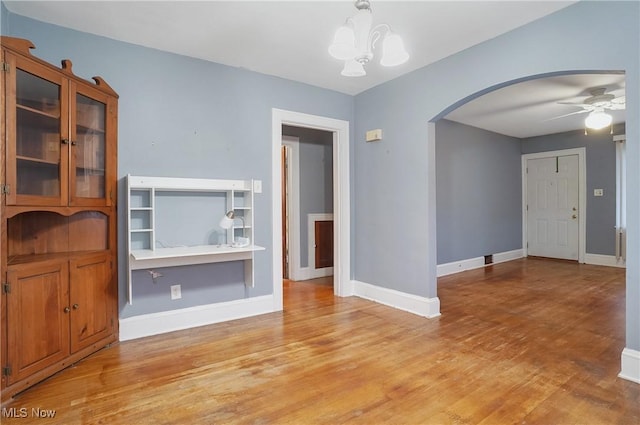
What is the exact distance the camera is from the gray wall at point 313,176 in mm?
5027

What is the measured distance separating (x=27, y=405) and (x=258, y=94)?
295cm

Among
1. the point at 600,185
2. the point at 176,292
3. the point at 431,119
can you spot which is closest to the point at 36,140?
the point at 176,292

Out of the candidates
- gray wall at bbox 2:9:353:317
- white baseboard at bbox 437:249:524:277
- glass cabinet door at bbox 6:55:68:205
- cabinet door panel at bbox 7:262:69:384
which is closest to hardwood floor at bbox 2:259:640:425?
cabinet door panel at bbox 7:262:69:384

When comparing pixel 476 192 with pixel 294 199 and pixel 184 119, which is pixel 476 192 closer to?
pixel 294 199

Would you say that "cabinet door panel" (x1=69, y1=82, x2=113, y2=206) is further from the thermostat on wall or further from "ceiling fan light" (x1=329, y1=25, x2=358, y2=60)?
the thermostat on wall

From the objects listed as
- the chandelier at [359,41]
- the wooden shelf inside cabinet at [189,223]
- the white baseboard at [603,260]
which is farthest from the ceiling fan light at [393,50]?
the white baseboard at [603,260]

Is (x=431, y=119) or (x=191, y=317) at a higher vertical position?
(x=431, y=119)

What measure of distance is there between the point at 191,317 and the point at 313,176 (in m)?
2.83

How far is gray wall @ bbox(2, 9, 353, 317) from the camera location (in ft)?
8.68

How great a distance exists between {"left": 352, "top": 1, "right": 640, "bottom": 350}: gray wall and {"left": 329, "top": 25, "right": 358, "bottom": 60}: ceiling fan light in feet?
5.16

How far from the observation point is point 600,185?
5.87 meters

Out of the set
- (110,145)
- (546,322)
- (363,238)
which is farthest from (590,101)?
(110,145)

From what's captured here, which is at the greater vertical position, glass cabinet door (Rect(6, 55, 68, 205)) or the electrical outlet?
glass cabinet door (Rect(6, 55, 68, 205))

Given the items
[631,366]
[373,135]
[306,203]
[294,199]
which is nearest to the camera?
[631,366]
